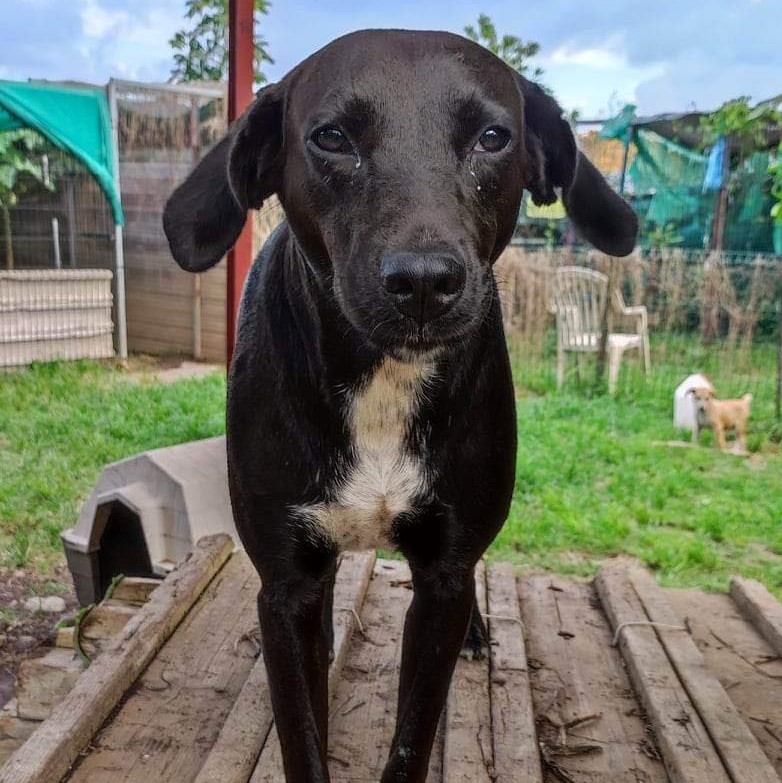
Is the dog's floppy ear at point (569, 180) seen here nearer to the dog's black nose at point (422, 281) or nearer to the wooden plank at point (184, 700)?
the dog's black nose at point (422, 281)

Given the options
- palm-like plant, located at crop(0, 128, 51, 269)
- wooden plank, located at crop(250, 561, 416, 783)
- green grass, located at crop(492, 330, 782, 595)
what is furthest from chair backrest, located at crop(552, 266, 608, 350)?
wooden plank, located at crop(250, 561, 416, 783)

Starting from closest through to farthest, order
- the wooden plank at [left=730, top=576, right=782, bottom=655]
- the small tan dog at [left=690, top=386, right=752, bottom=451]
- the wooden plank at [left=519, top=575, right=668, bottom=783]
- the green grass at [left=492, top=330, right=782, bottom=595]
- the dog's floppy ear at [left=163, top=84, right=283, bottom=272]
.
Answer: the dog's floppy ear at [left=163, top=84, right=283, bottom=272]
the wooden plank at [left=519, top=575, right=668, bottom=783]
the wooden plank at [left=730, top=576, right=782, bottom=655]
the green grass at [left=492, top=330, right=782, bottom=595]
the small tan dog at [left=690, top=386, right=752, bottom=451]

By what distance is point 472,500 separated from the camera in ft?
5.80

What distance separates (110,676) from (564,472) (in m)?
3.47

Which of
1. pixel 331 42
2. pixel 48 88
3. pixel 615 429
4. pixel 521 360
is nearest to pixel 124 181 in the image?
pixel 48 88

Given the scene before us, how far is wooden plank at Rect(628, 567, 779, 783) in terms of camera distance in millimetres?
2012

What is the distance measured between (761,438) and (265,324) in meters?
4.91

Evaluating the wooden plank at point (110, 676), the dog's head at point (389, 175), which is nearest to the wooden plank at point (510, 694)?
the wooden plank at point (110, 676)

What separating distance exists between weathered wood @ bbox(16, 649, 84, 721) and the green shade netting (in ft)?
12.3

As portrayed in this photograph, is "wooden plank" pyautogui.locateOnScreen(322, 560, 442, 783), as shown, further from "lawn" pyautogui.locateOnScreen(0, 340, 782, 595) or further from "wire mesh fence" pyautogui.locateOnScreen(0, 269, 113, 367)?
"wire mesh fence" pyautogui.locateOnScreen(0, 269, 113, 367)

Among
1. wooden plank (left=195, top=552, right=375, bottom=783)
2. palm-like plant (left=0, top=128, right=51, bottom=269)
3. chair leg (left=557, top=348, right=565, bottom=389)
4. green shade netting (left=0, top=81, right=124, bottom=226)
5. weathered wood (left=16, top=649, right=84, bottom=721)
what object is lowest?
weathered wood (left=16, top=649, right=84, bottom=721)

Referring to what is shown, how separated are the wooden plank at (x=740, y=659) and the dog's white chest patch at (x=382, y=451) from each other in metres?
1.27

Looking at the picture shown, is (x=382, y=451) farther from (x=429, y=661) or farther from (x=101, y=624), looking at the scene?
(x=101, y=624)

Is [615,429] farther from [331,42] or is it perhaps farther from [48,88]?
[331,42]
